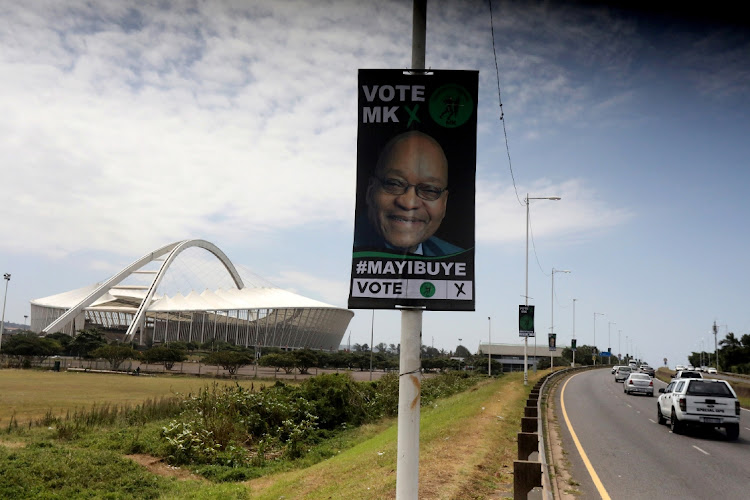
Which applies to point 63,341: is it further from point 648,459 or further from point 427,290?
point 427,290

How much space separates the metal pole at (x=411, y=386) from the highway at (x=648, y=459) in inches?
224

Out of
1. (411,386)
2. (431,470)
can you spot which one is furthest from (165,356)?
(411,386)

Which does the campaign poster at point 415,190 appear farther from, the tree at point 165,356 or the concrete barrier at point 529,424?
the tree at point 165,356

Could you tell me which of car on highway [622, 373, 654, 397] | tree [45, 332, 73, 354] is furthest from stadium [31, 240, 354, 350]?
car on highway [622, 373, 654, 397]

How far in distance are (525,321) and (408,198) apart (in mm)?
39217

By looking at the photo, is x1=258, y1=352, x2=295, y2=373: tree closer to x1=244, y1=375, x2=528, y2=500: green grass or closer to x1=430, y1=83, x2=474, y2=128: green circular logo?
x1=244, y1=375, x2=528, y2=500: green grass

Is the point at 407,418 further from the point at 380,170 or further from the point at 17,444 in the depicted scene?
the point at 17,444

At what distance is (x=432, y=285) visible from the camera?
6945 mm

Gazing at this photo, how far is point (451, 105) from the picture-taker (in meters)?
7.15

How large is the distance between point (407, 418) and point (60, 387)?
48.3 meters

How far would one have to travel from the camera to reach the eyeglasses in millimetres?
7082

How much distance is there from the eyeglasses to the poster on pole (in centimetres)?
3856

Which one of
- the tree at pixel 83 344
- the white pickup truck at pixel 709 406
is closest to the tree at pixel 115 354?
the tree at pixel 83 344

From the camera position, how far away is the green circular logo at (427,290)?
694cm
